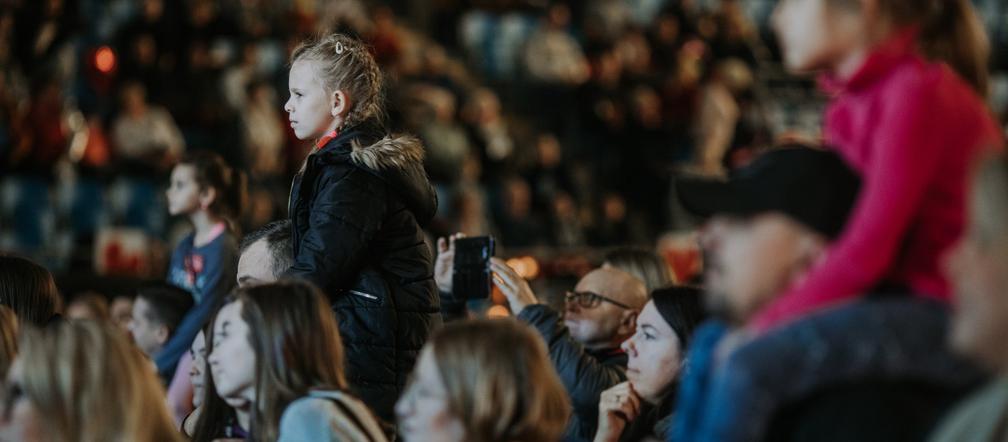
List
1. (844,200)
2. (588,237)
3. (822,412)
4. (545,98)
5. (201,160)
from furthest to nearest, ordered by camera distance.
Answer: (545,98), (588,237), (201,160), (844,200), (822,412)

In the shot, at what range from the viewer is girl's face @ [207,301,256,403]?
3721mm

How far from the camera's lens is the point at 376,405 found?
14.7 ft

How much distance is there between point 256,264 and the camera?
4.81m

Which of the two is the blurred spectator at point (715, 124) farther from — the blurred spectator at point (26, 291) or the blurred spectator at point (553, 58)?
the blurred spectator at point (26, 291)

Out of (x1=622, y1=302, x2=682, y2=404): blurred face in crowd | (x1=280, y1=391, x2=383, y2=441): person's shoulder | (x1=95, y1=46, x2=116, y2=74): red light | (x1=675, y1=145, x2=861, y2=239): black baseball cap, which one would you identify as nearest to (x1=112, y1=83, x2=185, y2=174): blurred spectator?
(x1=95, y1=46, x2=116, y2=74): red light

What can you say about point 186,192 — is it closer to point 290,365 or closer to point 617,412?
point 617,412

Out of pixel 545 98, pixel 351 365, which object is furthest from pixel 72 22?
pixel 351 365

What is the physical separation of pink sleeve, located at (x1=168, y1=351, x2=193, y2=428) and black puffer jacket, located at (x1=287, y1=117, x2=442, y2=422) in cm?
161

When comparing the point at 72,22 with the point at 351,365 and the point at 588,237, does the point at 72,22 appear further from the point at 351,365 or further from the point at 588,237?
the point at 351,365

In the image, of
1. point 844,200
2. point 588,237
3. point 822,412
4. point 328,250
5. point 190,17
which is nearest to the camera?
point 822,412

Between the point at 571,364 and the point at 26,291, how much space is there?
175cm

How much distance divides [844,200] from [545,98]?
534 inches

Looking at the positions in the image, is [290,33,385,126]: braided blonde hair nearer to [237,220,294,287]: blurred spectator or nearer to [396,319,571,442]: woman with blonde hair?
[237,220,294,287]: blurred spectator

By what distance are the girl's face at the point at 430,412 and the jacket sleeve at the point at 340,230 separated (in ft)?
3.73
